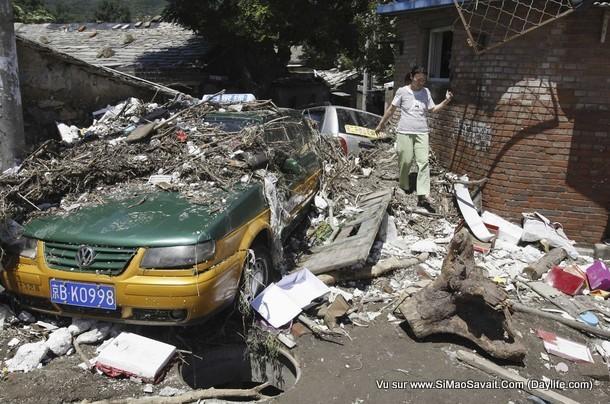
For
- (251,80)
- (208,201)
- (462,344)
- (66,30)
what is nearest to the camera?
(208,201)

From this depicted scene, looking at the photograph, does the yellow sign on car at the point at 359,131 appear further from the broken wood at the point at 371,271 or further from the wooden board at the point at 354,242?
the broken wood at the point at 371,271

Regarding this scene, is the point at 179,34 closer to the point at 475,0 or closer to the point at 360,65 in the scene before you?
the point at 360,65

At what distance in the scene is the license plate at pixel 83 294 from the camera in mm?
3357

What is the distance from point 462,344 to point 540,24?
390 cm

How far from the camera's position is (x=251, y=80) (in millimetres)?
15133

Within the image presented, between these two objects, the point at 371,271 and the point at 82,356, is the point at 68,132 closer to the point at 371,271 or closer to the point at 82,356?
the point at 82,356

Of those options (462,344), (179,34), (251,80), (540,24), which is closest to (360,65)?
(251,80)

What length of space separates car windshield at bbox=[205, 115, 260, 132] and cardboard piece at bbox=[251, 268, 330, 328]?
1.77 metres

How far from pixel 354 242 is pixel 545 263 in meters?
2.25

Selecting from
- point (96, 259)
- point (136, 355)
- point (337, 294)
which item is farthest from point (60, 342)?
point (337, 294)

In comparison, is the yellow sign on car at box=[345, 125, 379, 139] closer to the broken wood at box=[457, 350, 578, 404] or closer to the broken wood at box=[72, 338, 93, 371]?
the broken wood at box=[457, 350, 578, 404]

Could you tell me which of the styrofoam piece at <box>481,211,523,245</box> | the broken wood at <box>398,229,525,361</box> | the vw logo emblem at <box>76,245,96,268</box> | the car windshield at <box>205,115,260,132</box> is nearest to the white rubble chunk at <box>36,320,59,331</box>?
the vw logo emblem at <box>76,245,96,268</box>

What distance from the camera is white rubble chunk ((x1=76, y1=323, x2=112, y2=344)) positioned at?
3709 mm

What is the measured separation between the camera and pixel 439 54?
8.59 m
